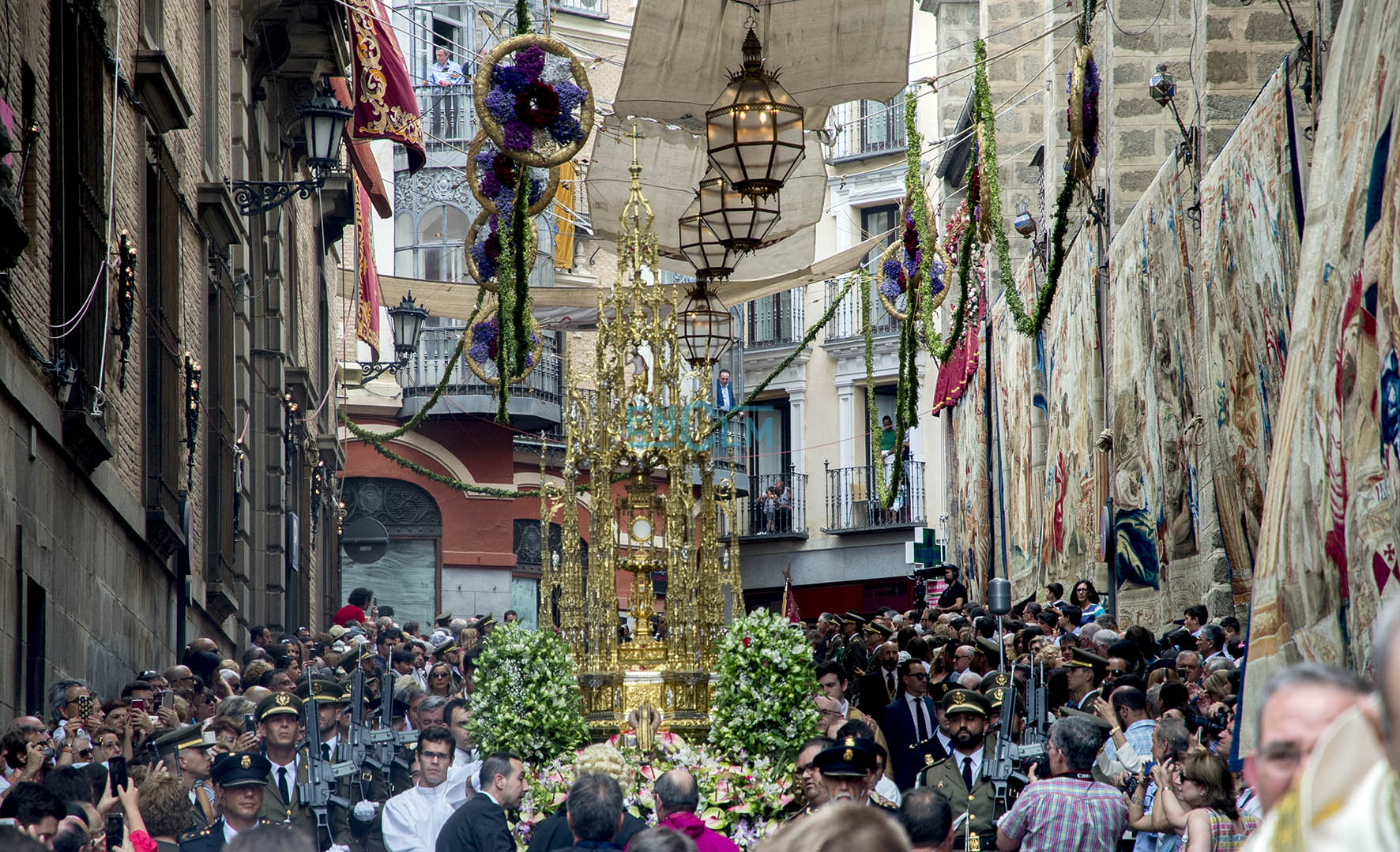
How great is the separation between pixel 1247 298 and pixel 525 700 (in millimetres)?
5815

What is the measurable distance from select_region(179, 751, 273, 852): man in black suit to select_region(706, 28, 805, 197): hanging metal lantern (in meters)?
5.35

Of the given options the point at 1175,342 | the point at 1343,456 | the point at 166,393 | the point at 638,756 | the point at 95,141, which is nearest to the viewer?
the point at 1343,456

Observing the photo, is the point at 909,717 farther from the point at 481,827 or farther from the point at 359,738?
the point at 481,827

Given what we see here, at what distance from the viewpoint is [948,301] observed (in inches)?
1330

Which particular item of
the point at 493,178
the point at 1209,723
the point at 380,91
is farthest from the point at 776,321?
the point at 1209,723

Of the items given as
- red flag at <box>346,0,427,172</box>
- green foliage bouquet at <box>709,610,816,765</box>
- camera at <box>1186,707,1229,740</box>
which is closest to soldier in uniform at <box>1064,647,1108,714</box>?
camera at <box>1186,707,1229,740</box>

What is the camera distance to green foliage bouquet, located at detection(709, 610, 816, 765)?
1258cm

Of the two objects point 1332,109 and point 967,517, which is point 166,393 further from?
point 967,517

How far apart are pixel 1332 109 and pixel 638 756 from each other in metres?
5.94

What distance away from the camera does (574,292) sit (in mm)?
23016

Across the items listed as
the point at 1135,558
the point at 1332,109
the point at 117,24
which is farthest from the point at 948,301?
the point at 1332,109

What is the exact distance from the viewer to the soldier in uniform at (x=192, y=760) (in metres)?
9.53

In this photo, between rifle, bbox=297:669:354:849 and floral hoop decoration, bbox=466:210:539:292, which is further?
floral hoop decoration, bbox=466:210:539:292

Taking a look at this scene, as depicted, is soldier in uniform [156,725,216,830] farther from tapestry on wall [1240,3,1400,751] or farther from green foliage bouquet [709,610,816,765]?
tapestry on wall [1240,3,1400,751]
